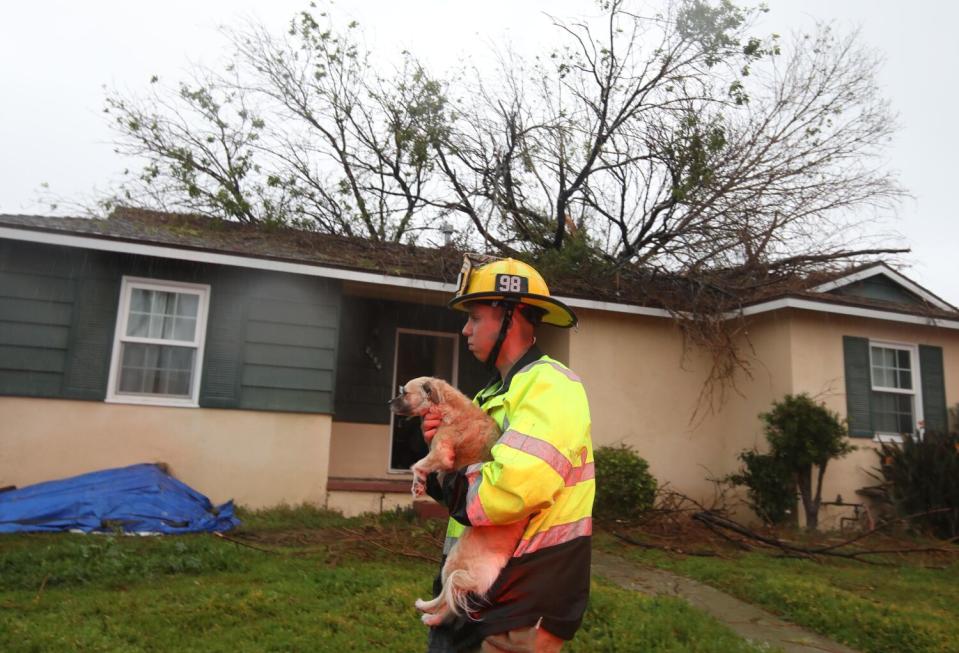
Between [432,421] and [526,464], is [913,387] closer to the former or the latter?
[432,421]

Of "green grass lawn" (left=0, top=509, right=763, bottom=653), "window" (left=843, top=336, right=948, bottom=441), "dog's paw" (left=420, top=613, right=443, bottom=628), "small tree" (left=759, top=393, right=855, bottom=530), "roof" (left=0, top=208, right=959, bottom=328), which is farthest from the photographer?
"window" (left=843, top=336, right=948, bottom=441)

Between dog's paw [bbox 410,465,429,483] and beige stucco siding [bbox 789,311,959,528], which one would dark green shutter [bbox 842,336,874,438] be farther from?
dog's paw [bbox 410,465,429,483]

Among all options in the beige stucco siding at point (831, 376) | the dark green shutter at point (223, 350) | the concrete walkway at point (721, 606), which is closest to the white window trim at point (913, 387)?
the beige stucco siding at point (831, 376)

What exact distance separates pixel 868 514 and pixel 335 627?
340 inches

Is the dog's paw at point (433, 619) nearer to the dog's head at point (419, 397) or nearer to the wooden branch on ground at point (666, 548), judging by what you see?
the dog's head at point (419, 397)

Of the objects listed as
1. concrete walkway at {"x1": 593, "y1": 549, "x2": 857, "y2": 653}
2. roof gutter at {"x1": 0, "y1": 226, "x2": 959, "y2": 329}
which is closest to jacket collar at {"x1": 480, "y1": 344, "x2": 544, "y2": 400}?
concrete walkway at {"x1": 593, "y1": 549, "x2": 857, "y2": 653}

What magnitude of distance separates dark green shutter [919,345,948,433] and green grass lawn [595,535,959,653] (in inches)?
168

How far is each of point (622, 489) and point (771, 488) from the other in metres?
2.43

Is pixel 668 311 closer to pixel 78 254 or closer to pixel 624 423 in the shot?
pixel 624 423

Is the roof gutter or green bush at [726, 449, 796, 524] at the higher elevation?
the roof gutter

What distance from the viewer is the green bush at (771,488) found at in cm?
1073

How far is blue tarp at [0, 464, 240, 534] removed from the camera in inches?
320

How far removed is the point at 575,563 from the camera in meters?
2.19

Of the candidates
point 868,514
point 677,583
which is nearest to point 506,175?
point 868,514
